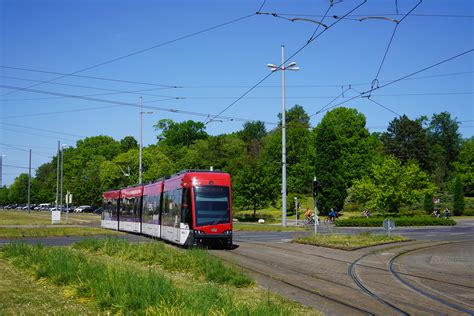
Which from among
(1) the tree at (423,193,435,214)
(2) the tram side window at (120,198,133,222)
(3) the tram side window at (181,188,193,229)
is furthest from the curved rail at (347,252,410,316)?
(1) the tree at (423,193,435,214)

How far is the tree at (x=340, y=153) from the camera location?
75.4 m

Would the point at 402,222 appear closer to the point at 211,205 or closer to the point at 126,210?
the point at 126,210

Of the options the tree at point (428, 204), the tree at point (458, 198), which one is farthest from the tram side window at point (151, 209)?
the tree at point (458, 198)

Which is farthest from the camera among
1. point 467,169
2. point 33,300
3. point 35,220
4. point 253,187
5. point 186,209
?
point 467,169

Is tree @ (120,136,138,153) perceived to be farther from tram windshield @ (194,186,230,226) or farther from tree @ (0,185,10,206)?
tram windshield @ (194,186,230,226)

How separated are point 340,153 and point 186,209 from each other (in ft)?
190

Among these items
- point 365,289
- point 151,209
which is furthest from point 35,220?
point 365,289

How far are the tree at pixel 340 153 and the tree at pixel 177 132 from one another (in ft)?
153

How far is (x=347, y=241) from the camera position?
91.5ft

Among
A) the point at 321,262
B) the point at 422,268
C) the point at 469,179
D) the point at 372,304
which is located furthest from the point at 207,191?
the point at 469,179

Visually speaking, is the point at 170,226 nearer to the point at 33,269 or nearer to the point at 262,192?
the point at 33,269

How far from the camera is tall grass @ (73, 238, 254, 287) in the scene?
13195 millimetres

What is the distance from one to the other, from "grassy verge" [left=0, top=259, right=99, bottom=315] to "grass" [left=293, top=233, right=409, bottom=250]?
16.1 m

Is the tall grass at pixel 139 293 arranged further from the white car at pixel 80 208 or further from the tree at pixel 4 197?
the tree at pixel 4 197
